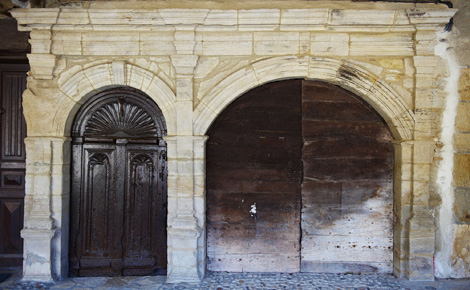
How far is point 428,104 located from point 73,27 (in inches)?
139

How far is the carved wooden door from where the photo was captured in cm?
384

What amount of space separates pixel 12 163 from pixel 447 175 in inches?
179

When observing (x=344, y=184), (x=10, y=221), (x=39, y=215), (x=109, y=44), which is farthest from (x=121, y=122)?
(x=344, y=184)

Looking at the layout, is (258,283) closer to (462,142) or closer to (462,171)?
(462,171)

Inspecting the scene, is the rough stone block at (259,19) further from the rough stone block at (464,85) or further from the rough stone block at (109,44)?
the rough stone block at (464,85)

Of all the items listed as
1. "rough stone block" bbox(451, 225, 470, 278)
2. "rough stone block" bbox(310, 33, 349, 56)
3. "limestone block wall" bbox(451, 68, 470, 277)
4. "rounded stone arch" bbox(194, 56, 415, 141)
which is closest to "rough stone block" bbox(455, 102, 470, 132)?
"limestone block wall" bbox(451, 68, 470, 277)

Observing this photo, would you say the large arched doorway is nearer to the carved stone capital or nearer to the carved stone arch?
the carved stone arch

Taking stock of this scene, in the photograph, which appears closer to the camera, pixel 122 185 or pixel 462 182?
pixel 462 182

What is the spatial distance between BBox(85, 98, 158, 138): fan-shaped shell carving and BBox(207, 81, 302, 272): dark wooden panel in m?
0.70

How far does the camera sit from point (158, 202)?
376 centimetres

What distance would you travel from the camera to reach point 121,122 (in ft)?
12.3

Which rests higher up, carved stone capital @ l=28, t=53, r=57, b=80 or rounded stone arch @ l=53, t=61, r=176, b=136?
carved stone capital @ l=28, t=53, r=57, b=80

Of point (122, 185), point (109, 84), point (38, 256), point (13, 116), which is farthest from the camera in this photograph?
point (13, 116)

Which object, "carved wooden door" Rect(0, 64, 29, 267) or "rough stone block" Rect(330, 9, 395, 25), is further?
"carved wooden door" Rect(0, 64, 29, 267)
